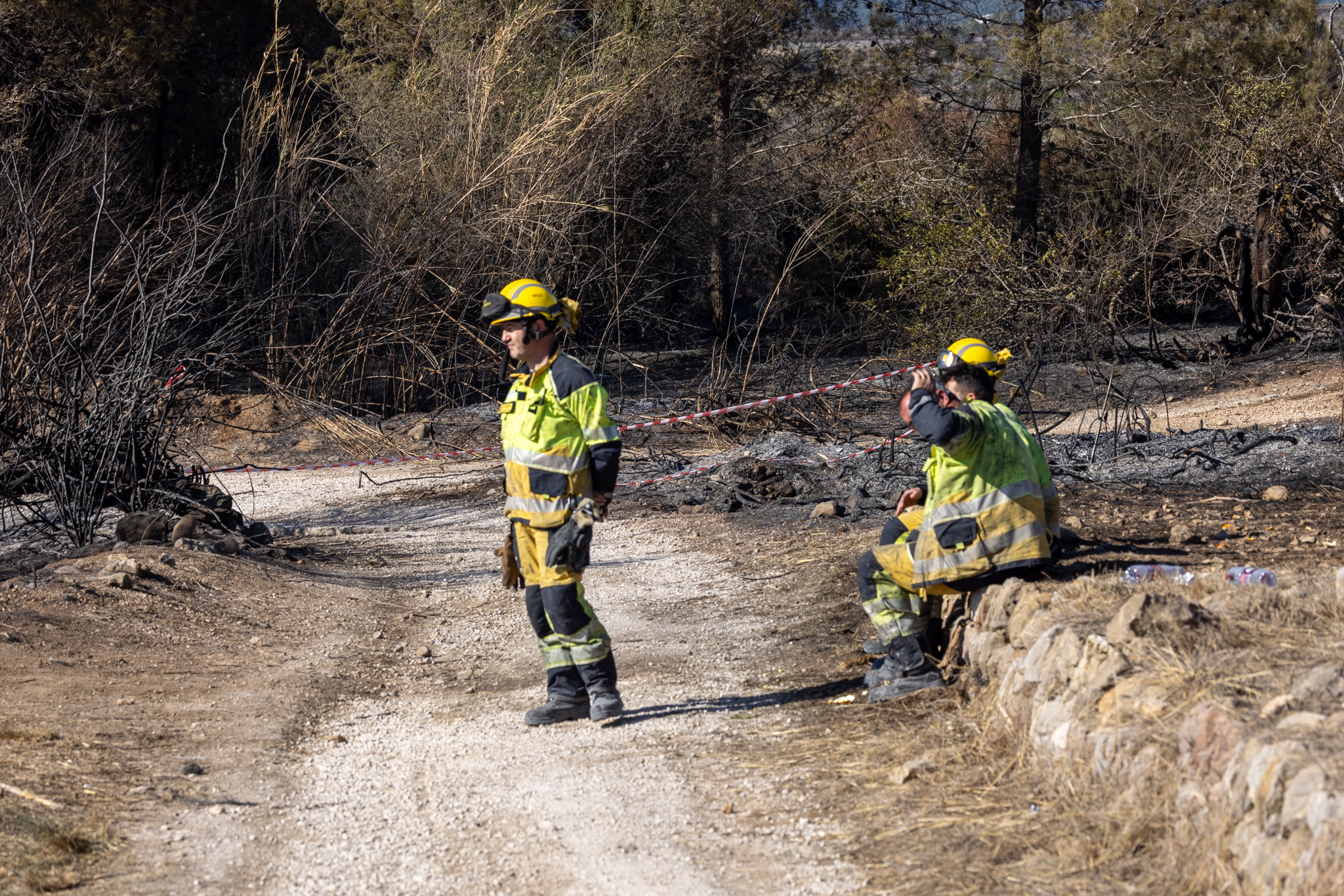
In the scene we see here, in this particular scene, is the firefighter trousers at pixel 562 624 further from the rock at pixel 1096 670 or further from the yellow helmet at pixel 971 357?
the rock at pixel 1096 670

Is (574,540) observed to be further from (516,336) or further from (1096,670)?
(1096,670)

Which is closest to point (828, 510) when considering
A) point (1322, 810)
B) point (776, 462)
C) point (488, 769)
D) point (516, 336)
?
point (776, 462)

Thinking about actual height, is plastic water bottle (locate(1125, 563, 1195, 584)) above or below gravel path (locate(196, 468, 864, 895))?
above

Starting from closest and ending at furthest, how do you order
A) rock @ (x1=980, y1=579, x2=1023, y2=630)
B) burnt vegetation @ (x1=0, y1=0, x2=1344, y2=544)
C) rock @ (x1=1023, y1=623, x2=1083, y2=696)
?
rock @ (x1=1023, y1=623, x2=1083, y2=696), rock @ (x1=980, y1=579, x2=1023, y2=630), burnt vegetation @ (x1=0, y1=0, x2=1344, y2=544)

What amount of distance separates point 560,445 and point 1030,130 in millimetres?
19444

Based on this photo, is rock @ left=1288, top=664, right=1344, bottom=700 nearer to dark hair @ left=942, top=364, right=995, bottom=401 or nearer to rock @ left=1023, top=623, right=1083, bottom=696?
rock @ left=1023, top=623, right=1083, bottom=696

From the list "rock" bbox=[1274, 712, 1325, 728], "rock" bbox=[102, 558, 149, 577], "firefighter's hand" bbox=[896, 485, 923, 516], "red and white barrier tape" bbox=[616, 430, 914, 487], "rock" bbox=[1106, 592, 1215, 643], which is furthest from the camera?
"red and white barrier tape" bbox=[616, 430, 914, 487]

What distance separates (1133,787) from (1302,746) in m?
0.58

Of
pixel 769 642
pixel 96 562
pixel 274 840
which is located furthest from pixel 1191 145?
pixel 274 840

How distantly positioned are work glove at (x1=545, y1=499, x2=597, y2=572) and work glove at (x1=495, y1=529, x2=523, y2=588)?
0.34 m

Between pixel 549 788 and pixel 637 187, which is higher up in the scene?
pixel 637 187

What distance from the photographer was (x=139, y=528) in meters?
8.50

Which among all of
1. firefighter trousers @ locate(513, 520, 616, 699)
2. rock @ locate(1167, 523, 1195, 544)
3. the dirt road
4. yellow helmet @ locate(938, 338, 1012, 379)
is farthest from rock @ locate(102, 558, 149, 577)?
rock @ locate(1167, 523, 1195, 544)

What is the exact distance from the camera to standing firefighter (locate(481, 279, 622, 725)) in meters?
5.03
